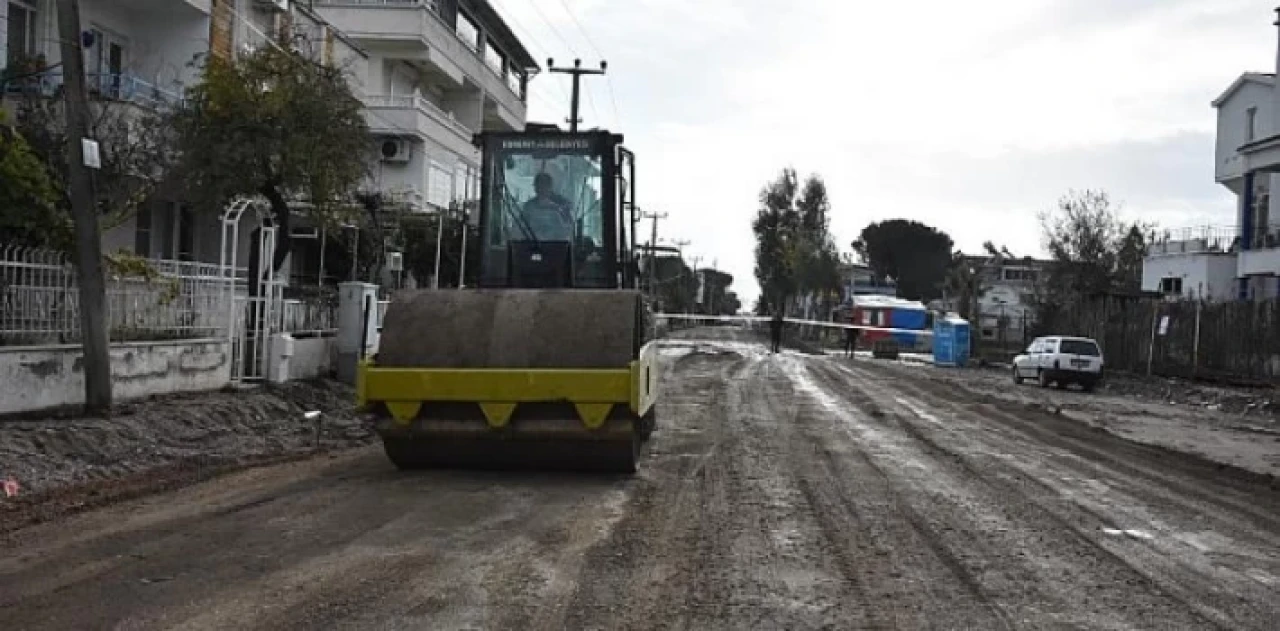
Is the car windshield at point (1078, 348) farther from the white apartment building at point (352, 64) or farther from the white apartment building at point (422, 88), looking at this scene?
the white apartment building at point (352, 64)

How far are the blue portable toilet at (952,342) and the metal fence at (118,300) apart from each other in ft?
103

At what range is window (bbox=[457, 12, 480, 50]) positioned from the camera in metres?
45.3

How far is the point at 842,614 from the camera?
6.50 meters

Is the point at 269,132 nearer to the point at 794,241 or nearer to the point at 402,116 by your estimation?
the point at 402,116

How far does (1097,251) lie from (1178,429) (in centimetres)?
3915

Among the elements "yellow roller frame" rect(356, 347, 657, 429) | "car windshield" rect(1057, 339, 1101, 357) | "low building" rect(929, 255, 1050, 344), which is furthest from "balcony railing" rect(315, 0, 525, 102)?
"yellow roller frame" rect(356, 347, 657, 429)

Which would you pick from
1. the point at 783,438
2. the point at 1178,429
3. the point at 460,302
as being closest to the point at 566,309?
the point at 460,302

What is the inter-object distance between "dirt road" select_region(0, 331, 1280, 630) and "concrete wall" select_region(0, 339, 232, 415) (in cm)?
264

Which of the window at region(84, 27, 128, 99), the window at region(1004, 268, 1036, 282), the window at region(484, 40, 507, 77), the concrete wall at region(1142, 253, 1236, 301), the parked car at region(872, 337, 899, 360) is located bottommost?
the parked car at region(872, 337, 899, 360)

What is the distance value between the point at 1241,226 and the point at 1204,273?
2.86m

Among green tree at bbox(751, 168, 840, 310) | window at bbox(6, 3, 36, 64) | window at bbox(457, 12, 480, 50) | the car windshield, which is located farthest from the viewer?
green tree at bbox(751, 168, 840, 310)

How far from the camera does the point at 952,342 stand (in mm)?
44188

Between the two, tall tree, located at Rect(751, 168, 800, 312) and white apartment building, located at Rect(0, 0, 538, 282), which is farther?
tall tree, located at Rect(751, 168, 800, 312)

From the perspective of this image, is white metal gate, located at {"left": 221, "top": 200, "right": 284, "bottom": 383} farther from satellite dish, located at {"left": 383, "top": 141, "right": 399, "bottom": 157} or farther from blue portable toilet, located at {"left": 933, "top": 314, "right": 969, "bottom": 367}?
blue portable toilet, located at {"left": 933, "top": 314, "right": 969, "bottom": 367}
